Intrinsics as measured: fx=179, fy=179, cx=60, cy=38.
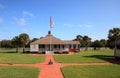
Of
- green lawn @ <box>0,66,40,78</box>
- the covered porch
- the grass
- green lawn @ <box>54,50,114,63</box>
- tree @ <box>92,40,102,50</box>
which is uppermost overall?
tree @ <box>92,40,102,50</box>

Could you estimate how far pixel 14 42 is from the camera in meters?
58.2

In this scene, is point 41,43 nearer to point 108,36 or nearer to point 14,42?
point 14,42

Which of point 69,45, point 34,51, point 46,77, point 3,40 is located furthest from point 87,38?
point 46,77

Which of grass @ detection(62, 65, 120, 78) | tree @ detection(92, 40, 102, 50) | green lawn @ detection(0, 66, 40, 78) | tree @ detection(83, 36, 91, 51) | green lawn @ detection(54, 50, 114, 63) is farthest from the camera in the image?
tree @ detection(92, 40, 102, 50)

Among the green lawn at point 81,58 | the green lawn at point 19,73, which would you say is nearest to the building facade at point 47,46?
the green lawn at point 81,58

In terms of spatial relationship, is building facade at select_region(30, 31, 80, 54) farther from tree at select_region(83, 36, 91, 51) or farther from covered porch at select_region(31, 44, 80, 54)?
tree at select_region(83, 36, 91, 51)

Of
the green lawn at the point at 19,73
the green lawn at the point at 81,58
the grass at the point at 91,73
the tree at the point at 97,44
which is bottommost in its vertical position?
the grass at the point at 91,73

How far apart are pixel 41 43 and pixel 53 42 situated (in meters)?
3.17

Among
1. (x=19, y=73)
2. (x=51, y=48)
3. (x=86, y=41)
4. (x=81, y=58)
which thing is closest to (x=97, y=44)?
(x=86, y=41)

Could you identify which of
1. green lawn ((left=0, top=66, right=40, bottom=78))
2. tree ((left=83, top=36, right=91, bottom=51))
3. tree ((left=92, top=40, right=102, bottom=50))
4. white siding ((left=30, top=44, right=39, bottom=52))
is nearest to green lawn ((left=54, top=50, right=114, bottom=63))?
green lawn ((left=0, top=66, right=40, bottom=78))

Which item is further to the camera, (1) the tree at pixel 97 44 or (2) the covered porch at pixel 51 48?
(1) the tree at pixel 97 44

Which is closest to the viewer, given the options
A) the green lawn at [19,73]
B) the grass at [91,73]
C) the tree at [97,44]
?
the green lawn at [19,73]

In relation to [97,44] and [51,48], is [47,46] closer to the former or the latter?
[51,48]

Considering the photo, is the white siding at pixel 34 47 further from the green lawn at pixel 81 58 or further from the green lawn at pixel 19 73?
the green lawn at pixel 19 73
